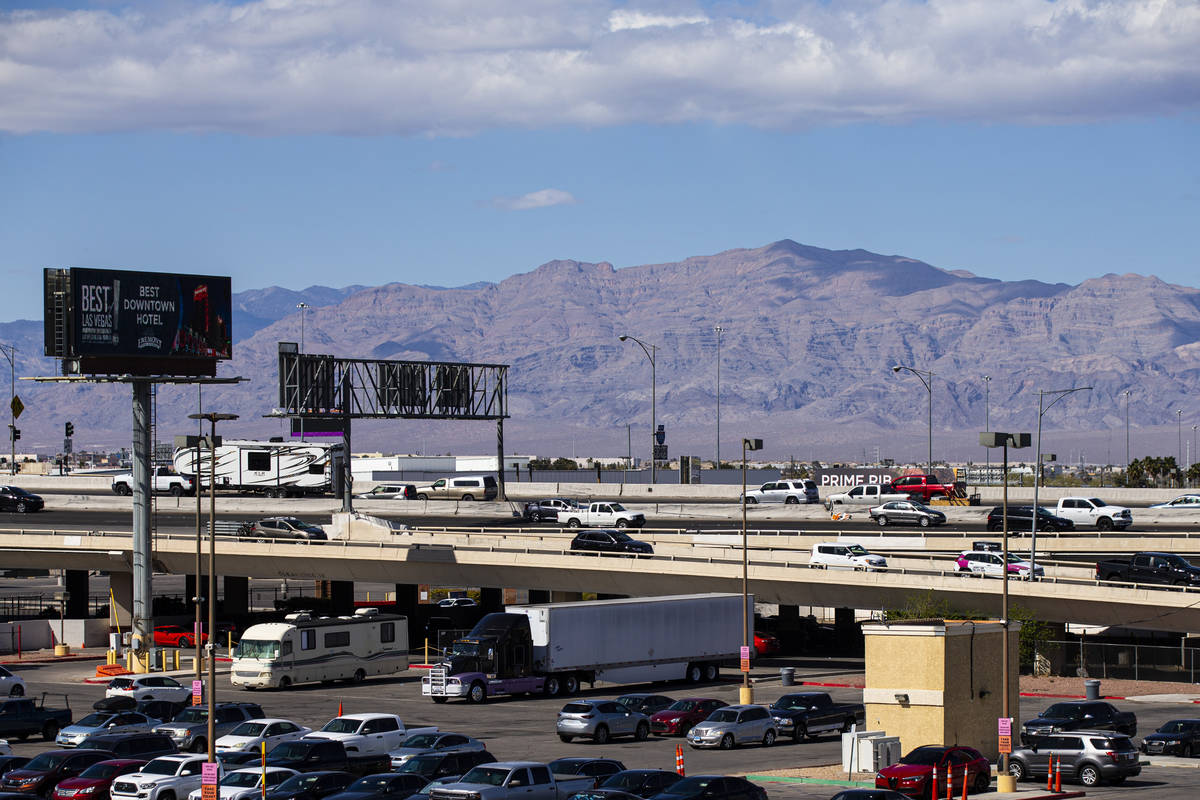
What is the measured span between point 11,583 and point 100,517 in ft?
56.0

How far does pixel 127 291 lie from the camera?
73312mm

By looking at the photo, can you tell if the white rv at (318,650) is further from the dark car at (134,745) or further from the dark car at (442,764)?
the dark car at (442,764)

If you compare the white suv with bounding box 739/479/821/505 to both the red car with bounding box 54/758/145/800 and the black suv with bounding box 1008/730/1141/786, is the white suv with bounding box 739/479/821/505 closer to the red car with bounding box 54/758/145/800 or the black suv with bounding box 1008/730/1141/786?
the black suv with bounding box 1008/730/1141/786

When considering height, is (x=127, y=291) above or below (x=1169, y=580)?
above

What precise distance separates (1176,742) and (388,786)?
21.4 metres

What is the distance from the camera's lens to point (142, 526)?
71.8m

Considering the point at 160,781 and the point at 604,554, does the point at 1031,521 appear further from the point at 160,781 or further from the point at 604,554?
the point at 160,781

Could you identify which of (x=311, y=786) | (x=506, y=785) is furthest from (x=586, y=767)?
(x=311, y=786)

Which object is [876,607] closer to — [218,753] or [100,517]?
[218,753]

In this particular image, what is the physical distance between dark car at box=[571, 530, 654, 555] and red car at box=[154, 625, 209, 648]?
1683cm

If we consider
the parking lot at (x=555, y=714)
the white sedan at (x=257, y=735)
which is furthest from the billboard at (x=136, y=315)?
A: the white sedan at (x=257, y=735)

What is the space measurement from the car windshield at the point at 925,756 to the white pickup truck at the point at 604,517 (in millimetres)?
49193

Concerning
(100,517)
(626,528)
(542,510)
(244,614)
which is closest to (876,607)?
(626,528)

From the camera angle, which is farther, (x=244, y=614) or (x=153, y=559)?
(x=244, y=614)
